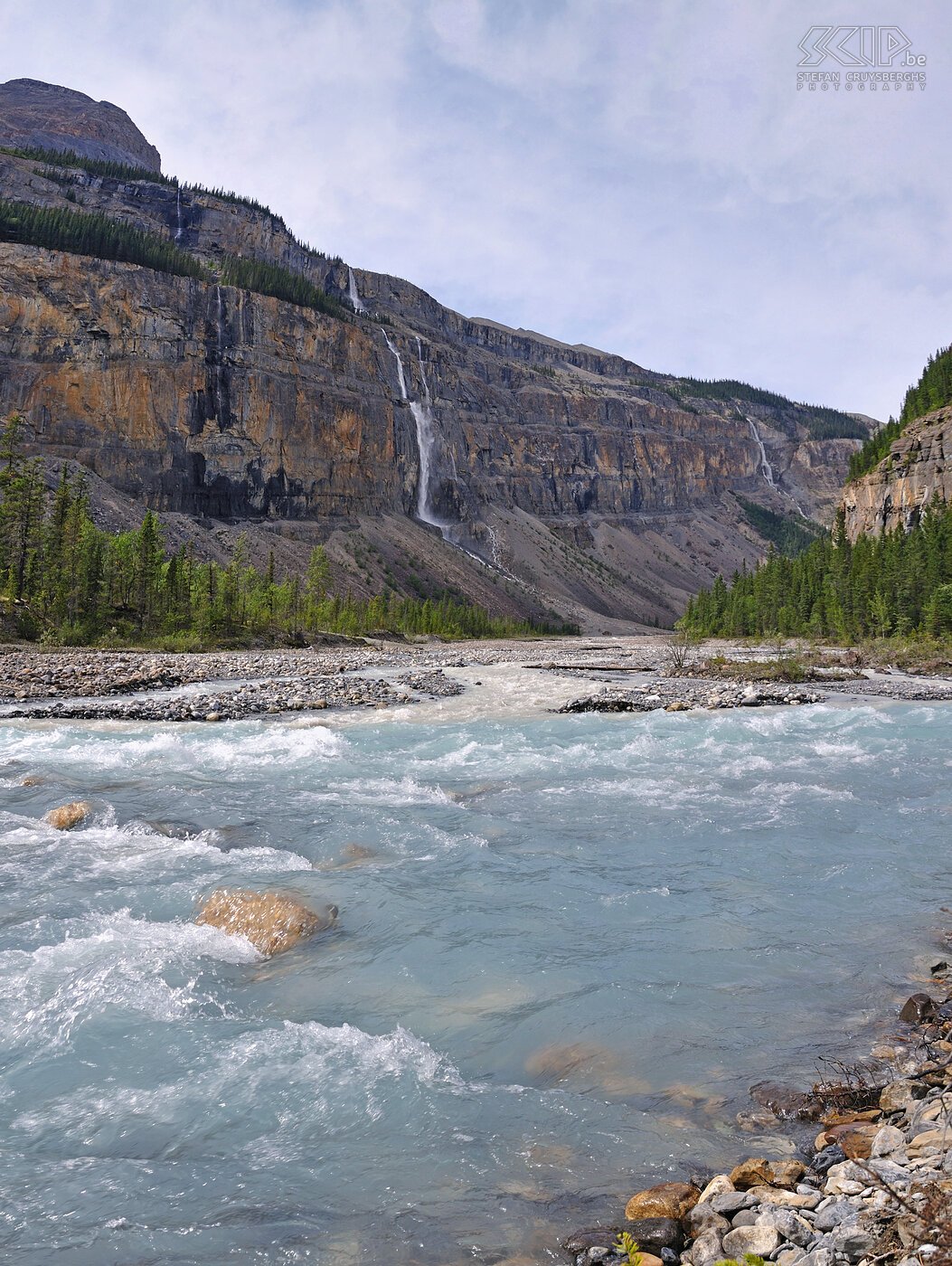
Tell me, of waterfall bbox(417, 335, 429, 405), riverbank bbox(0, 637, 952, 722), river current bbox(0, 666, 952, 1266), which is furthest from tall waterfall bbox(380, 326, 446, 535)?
river current bbox(0, 666, 952, 1266)

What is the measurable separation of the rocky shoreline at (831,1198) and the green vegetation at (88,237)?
154 meters

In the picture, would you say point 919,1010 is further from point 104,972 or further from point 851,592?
point 851,592

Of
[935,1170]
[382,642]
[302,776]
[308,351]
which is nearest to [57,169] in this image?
[308,351]

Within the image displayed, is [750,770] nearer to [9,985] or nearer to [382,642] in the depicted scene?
[9,985]

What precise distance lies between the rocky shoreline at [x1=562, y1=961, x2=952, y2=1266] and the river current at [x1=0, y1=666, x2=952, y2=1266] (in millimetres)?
318

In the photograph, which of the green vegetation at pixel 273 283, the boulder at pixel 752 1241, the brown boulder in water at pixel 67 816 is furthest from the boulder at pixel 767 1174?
the green vegetation at pixel 273 283

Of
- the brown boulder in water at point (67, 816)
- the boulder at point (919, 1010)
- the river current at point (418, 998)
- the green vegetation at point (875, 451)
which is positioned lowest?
the river current at point (418, 998)

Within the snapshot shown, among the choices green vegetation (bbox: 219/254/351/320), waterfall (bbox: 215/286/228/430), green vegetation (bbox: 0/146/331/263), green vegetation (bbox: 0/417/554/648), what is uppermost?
green vegetation (bbox: 0/146/331/263)

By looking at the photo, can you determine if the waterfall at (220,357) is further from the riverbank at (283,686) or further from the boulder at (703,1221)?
the boulder at (703,1221)

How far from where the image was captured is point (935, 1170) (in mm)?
3557

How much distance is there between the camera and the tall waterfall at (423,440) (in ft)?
541

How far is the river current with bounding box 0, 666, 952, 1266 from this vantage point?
14.7 ft

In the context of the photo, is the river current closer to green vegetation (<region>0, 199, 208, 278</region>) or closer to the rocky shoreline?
the rocky shoreline

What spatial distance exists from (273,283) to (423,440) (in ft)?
149
